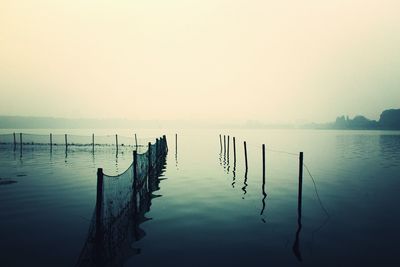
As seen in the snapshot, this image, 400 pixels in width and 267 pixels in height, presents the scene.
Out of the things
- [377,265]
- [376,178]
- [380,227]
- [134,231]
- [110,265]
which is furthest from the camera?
[376,178]

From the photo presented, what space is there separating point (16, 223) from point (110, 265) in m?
6.32

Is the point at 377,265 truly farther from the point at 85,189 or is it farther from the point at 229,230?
the point at 85,189

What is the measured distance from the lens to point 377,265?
9578 millimetres

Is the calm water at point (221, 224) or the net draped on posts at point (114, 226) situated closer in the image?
the net draped on posts at point (114, 226)

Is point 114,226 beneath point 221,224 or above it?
above

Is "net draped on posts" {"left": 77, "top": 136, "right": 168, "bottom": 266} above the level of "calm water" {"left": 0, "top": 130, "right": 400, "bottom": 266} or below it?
above

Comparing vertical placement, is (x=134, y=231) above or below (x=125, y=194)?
below

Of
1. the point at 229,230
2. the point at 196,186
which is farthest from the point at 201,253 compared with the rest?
the point at 196,186

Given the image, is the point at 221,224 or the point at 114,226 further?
the point at 221,224

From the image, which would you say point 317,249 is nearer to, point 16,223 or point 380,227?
point 380,227

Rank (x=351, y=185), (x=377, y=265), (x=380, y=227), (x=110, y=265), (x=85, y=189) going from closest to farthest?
1. (x=110, y=265)
2. (x=377, y=265)
3. (x=380, y=227)
4. (x=85, y=189)
5. (x=351, y=185)

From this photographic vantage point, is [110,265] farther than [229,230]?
No

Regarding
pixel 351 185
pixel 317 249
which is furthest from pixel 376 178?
pixel 317 249

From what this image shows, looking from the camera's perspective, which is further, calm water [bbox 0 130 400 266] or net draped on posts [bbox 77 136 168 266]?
calm water [bbox 0 130 400 266]
